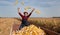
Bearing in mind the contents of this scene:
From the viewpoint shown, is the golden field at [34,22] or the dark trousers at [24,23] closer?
the golden field at [34,22]

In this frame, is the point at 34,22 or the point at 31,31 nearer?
the point at 31,31

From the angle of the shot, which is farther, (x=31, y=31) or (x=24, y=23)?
(x=24, y=23)

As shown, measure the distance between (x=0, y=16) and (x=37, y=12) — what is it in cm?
84

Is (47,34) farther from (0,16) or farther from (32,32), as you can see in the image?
(0,16)

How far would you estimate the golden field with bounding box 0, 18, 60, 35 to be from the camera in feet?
15.1

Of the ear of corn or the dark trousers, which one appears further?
the dark trousers

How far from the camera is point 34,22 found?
15.6ft

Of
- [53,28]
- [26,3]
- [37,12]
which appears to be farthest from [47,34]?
[26,3]

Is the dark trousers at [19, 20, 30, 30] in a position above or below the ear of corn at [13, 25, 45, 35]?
above

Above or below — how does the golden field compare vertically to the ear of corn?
above

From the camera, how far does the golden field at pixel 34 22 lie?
461cm

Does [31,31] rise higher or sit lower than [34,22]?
lower

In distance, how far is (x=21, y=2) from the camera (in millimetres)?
4746

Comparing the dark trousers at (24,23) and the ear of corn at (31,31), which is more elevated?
the dark trousers at (24,23)
